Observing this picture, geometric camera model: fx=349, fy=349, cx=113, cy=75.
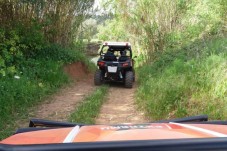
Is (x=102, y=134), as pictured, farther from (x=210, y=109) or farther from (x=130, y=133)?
(x=210, y=109)

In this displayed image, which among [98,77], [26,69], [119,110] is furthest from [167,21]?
[119,110]

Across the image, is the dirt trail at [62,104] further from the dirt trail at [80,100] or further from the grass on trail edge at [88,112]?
the grass on trail edge at [88,112]

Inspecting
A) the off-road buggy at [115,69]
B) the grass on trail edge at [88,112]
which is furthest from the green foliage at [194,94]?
the off-road buggy at [115,69]

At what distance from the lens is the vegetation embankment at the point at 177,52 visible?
19.7ft

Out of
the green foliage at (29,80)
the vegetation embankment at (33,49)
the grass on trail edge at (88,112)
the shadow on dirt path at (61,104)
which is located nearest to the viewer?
the grass on trail edge at (88,112)

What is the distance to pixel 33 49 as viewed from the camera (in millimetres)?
11875

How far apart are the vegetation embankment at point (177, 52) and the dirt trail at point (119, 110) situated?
0.26 meters

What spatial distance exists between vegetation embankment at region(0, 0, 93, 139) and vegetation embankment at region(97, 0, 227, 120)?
261cm

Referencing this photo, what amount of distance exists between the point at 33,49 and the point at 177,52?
16.1 feet

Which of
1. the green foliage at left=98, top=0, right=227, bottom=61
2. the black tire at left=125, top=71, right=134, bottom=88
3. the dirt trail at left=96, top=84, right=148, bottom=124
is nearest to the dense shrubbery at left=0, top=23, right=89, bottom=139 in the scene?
the dirt trail at left=96, top=84, right=148, bottom=124

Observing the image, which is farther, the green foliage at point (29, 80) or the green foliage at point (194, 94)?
the green foliage at point (29, 80)

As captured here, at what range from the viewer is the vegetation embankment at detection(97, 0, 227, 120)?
19.7ft

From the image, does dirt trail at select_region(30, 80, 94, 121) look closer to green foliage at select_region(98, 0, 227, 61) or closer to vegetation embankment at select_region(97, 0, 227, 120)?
vegetation embankment at select_region(97, 0, 227, 120)

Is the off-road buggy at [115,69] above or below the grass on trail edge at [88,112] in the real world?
above
